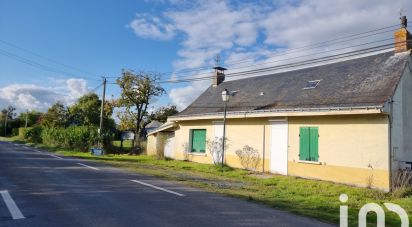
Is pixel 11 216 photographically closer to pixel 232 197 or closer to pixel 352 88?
pixel 232 197

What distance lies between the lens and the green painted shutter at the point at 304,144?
1624 cm

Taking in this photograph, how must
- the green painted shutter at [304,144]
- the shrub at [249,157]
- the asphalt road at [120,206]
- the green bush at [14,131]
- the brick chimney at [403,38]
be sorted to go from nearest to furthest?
the asphalt road at [120,206], the brick chimney at [403,38], the green painted shutter at [304,144], the shrub at [249,157], the green bush at [14,131]

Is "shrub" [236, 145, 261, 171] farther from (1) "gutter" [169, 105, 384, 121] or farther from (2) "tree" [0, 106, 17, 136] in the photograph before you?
(2) "tree" [0, 106, 17, 136]

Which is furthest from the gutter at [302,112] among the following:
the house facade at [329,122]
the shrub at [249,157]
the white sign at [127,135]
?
the white sign at [127,135]

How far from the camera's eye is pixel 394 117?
1389cm

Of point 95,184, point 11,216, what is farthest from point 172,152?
point 11,216

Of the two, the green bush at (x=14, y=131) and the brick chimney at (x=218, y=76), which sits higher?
the brick chimney at (x=218, y=76)

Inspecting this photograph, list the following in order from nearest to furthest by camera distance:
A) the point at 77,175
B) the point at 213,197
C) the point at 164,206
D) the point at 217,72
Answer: the point at 164,206 → the point at 213,197 → the point at 77,175 → the point at 217,72

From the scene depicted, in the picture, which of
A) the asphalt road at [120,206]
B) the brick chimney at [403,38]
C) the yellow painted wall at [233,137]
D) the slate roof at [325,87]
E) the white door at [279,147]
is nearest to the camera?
the asphalt road at [120,206]

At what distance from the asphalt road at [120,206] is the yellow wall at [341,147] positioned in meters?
6.56

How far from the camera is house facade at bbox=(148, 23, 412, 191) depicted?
45.3 ft

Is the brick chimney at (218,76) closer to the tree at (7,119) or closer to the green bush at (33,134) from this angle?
the green bush at (33,134)

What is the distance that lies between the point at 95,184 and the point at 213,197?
3.79 meters

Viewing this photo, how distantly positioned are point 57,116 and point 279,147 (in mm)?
45730
